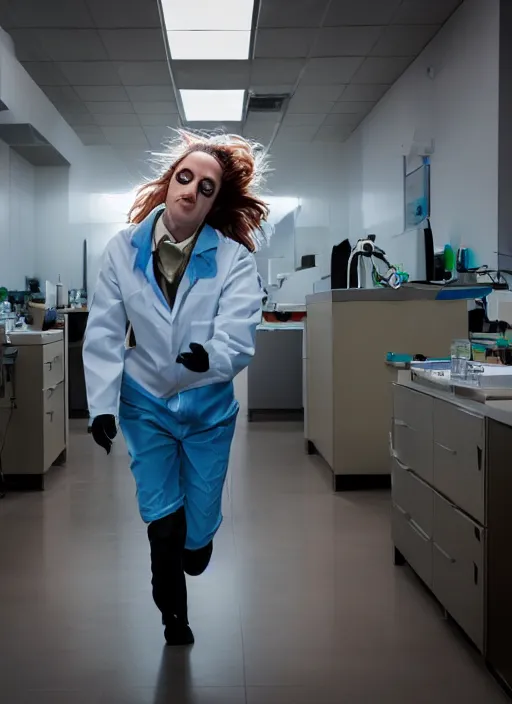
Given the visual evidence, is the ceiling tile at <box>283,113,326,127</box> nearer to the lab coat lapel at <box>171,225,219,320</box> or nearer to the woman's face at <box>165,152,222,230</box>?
the woman's face at <box>165,152,222,230</box>

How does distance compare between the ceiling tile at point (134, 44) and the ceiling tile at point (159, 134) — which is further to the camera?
the ceiling tile at point (159, 134)

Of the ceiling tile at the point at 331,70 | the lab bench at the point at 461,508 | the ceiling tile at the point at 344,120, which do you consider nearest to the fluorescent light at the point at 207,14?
the ceiling tile at the point at 331,70

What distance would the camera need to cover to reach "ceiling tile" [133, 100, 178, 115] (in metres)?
7.38

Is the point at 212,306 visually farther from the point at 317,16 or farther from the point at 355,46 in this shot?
the point at 355,46

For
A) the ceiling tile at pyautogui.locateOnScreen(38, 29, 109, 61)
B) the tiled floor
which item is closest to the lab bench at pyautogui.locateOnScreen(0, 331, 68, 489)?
the tiled floor

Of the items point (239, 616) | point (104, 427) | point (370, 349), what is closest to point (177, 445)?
point (104, 427)

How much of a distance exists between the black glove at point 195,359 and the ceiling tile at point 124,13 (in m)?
3.94

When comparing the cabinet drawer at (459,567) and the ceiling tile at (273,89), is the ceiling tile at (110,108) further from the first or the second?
the cabinet drawer at (459,567)

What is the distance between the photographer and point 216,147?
2143mm

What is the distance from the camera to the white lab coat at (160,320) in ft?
6.27

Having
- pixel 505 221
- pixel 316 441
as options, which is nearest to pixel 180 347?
pixel 316 441

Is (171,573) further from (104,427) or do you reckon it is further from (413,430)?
(413,430)

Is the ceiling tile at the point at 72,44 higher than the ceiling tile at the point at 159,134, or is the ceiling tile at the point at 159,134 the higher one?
the ceiling tile at the point at 159,134

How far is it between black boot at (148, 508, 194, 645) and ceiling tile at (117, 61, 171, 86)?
506 cm
